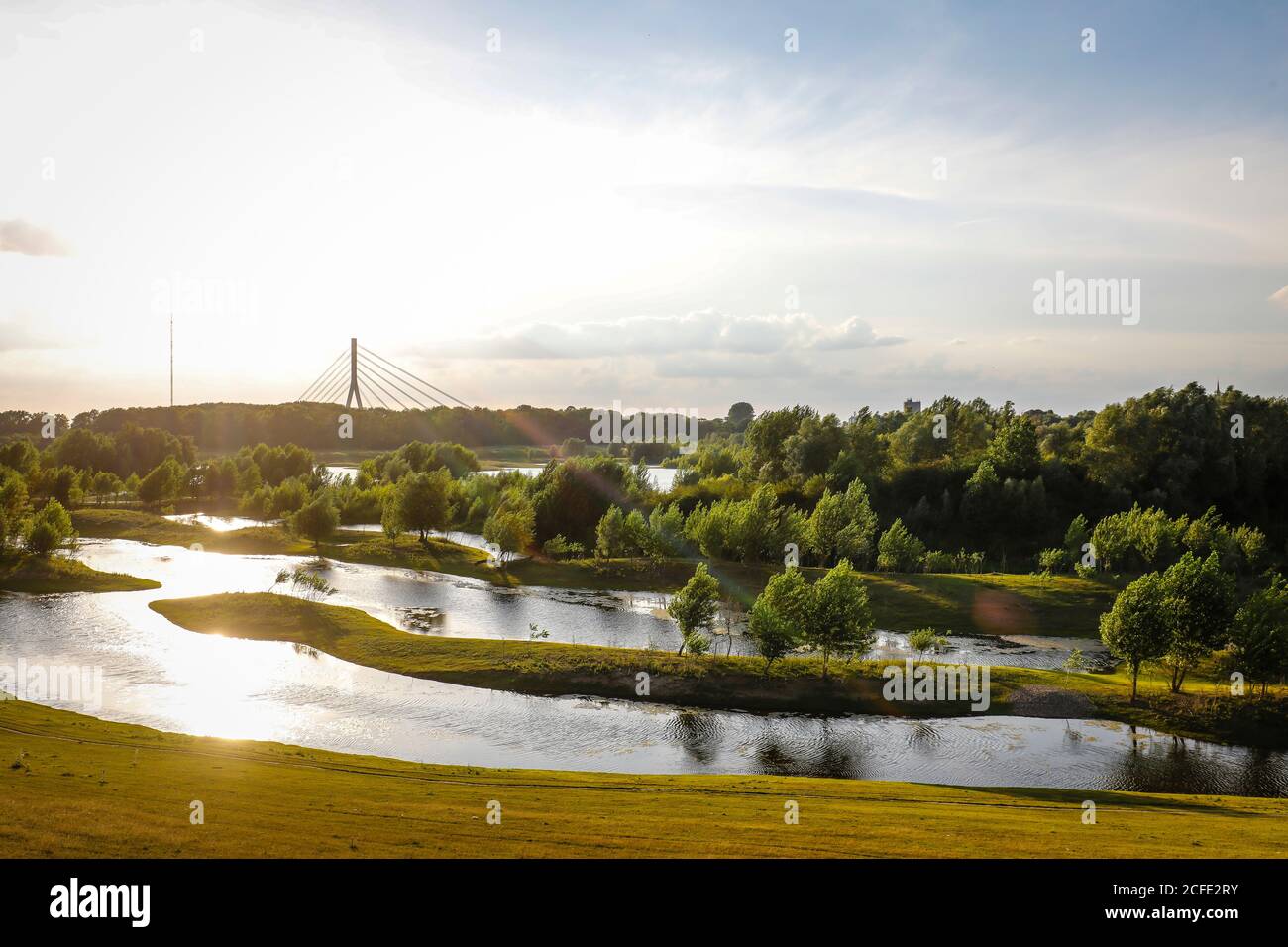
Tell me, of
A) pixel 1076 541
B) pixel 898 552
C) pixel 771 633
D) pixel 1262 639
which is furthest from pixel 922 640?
pixel 1076 541

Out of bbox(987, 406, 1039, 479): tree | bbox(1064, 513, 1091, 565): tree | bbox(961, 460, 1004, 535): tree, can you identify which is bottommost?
bbox(1064, 513, 1091, 565): tree

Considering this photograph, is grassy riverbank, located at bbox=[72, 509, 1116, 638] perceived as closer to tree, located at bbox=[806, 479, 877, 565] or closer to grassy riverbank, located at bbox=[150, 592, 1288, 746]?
tree, located at bbox=[806, 479, 877, 565]

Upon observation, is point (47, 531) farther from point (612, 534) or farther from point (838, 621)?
point (838, 621)

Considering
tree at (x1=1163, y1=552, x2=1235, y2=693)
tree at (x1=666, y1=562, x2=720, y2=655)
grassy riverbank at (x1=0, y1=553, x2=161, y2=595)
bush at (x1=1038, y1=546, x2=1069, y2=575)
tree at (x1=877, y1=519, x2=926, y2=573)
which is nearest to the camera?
tree at (x1=1163, y1=552, x2=1235, y2=693)

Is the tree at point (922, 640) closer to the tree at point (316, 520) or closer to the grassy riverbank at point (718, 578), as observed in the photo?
the grassy riverbank at point (718, 578)

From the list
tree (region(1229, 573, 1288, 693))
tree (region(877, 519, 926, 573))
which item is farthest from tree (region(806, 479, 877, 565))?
tree (region(1229, 573, 1288, 693))

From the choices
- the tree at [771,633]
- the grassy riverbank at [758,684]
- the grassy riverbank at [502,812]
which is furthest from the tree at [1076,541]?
the grassy riverbank at [502,812]

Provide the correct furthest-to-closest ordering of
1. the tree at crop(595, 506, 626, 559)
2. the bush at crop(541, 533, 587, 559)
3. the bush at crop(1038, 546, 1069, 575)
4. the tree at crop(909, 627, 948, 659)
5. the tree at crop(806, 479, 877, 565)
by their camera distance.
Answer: the bush at crop(541, 533, 587, 559)
the tree at crop(595, 506, 626, 559)
the tree at crop(806, 479, 877, 565)
the bush at crop(1038, 546, 1069, 575)
the tree at crop(909, 627, 948, 659)
